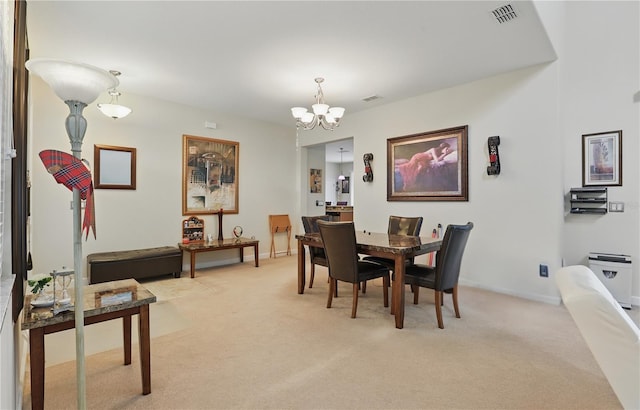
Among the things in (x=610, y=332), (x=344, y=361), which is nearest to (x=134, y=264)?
(x=344, y=361)

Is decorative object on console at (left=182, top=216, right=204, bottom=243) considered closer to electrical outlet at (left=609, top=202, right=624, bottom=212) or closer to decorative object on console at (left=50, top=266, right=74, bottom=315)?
decorative object on console at (left=50, top=266, right=74, bottom=315)

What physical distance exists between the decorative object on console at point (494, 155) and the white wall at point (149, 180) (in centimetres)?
394

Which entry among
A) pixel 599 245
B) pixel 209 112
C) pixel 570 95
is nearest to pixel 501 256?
pixel 599 245

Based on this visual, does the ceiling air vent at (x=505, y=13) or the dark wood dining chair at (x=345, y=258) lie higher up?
the ceiling air vent at (x=505, y=13)

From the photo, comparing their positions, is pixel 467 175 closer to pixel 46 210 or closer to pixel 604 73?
pixel 604 73

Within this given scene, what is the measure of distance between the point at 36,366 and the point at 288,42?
10.2 feet

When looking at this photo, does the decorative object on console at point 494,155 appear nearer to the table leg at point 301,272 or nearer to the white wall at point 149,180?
the table leg at point 301,272

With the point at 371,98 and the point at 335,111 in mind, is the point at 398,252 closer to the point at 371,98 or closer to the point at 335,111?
the point at 335,111

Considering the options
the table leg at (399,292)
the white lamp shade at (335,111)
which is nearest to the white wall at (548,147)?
the white lamp shade at (335,111)

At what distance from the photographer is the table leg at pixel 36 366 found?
5.09ft

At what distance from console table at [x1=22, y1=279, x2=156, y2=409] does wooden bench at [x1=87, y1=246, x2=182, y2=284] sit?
233 centimetres

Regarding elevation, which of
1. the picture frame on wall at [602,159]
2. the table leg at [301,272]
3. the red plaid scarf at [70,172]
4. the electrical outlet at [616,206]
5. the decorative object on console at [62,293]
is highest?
the picture frame on wall at [602,159]

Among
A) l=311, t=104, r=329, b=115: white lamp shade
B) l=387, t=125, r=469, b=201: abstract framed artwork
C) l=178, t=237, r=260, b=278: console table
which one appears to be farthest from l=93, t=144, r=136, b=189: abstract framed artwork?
l=387, t=125, r=469, b=201: abstract framed artwork

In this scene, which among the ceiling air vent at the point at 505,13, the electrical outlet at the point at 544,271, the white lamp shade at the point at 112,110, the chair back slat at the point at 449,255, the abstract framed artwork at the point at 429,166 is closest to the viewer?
the ceiling air vent at the point at 505,13
